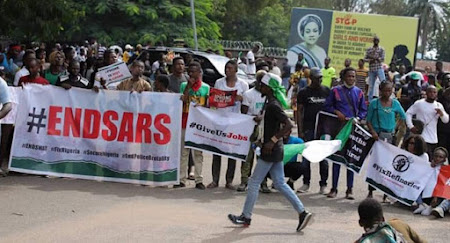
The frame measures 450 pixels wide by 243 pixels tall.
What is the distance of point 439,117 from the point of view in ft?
43.2

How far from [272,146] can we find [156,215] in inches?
69.2

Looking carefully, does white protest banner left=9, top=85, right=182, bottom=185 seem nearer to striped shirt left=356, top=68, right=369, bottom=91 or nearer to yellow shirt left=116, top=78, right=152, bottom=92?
yellow shirt left=116, top=78, right=152, bottom=92

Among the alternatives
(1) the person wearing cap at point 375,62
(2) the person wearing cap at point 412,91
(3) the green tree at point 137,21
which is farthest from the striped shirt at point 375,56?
(3) the green tree at point 137,21

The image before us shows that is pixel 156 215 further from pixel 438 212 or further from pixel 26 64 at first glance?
pixel 26 64

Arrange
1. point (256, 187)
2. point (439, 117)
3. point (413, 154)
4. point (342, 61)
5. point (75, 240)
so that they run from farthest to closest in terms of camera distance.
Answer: point (342, 61) < point (439, 117) < point (413, 154) < point (256, 187) < point (75, 240)

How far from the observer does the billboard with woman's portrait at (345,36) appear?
33531 millimetres

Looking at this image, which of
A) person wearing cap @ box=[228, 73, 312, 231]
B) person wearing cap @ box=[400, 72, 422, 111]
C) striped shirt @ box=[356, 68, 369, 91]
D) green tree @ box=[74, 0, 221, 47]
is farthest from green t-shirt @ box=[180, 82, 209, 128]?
green tree @ box=[74, 0, 221, 47]

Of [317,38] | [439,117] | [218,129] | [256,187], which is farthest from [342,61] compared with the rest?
[256,187]

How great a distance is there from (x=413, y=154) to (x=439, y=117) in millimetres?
2246

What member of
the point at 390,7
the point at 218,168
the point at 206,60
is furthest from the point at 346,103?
the point at 390,7

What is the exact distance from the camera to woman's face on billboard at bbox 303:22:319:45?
3375 cm

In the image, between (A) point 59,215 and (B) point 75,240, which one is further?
(A) point 59,215

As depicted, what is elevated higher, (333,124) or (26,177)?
(333,124)

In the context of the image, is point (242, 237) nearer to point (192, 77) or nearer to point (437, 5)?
point (192, 77)
